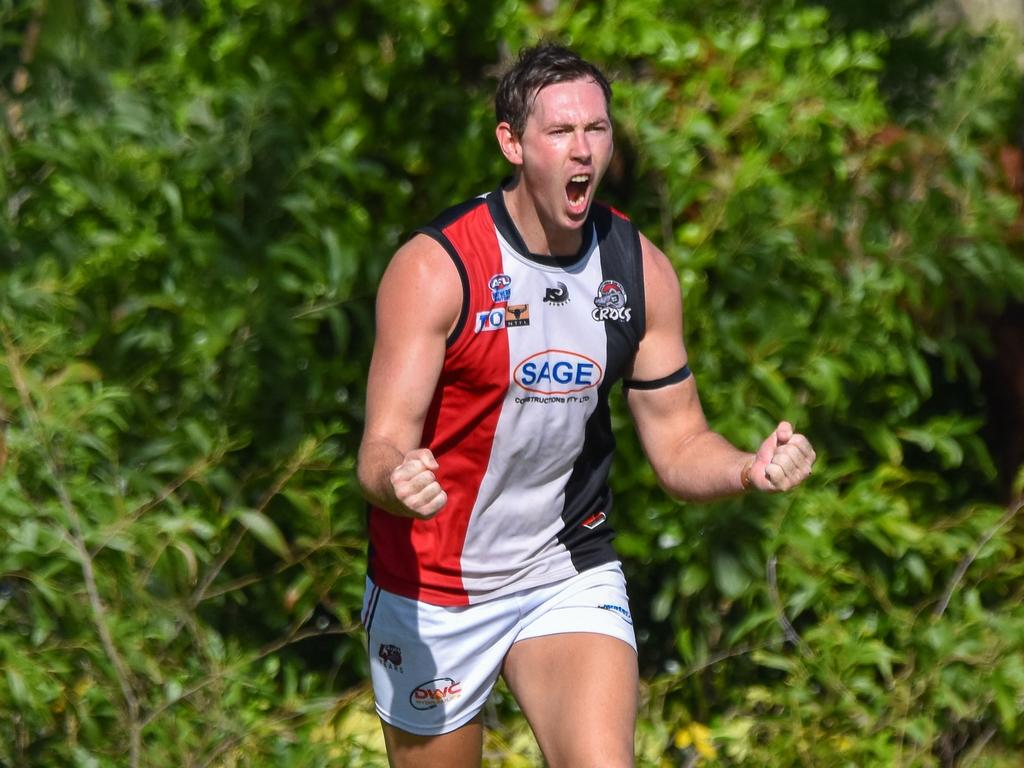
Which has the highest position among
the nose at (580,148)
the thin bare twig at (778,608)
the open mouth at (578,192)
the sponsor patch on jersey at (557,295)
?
the nose at (580,148)

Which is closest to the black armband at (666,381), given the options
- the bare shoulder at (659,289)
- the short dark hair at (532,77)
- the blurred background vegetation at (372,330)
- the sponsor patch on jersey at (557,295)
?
the bare shoulder at (659,289)

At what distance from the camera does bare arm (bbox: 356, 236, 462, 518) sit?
11.5 ft

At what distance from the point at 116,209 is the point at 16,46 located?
0.73 metres

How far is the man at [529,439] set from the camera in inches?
139

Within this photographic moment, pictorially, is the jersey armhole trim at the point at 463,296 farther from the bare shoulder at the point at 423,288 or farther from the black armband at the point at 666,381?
the black armband at the point at 666,381

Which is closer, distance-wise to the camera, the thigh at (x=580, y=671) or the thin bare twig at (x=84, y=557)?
the thigh at (x=580, y=671)

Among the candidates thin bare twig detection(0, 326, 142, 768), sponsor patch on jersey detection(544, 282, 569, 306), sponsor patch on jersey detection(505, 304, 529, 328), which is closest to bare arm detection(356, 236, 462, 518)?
sponsor patch on jersey detection(505, 304, 529, 328)

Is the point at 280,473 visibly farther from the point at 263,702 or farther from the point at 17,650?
the point at 17,650

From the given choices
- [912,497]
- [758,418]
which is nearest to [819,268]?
[758,418]

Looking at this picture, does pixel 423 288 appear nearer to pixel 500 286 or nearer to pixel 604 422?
pixel 500 286

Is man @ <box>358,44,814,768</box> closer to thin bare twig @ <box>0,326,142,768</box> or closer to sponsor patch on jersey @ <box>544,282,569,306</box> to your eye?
sponsor patch on jersey @ <box>544,282,569,306</box>

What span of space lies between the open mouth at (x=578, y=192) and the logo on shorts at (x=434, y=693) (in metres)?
1.15

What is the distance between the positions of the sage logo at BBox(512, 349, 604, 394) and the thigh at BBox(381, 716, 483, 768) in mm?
860

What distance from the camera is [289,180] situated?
499 centimetres
